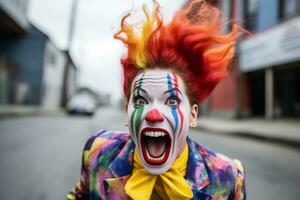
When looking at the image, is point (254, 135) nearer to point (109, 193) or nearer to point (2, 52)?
point (109, 193)

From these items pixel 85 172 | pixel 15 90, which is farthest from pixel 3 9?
pixel 85 172

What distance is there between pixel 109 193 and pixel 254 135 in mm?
12289

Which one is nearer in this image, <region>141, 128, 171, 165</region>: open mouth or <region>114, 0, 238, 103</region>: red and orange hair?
<region>141, 128, 171, 165</region>: open mouth

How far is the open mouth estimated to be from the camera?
64.1 inches

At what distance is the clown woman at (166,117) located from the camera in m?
1.65

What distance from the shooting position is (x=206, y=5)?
190 centimetres

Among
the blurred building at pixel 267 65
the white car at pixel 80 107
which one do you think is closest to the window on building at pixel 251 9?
the blurred building at pixel 267 65

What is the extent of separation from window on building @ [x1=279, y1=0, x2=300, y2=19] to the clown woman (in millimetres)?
16409

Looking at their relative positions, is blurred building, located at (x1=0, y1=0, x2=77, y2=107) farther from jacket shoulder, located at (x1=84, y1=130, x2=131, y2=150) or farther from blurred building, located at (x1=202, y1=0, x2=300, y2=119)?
jacket shoulder, located at (x1=84, y1=130, x2=131, y2=150)

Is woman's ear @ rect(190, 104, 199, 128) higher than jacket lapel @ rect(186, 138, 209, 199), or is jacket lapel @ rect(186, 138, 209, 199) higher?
woman's ear @ rect(190, 104, 199, 128)

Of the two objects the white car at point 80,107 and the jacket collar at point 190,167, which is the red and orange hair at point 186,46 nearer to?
the jacket collar at point 190,167

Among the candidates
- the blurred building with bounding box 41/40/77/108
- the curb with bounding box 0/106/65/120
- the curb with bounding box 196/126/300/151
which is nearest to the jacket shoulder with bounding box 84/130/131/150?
the curb with bounding box 196/126/300/151

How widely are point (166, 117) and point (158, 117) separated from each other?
5 centimetres

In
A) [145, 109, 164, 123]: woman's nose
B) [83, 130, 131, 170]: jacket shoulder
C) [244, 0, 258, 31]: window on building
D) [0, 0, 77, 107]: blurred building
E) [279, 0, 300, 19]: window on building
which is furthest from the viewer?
[0, 0, 77, 107]: blurred building
